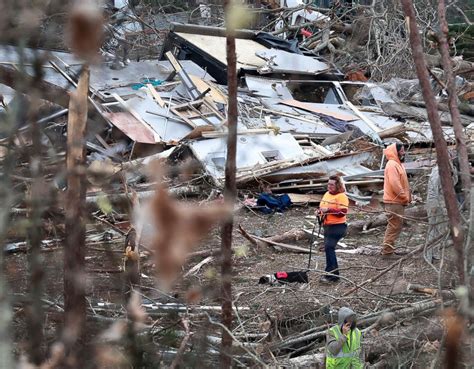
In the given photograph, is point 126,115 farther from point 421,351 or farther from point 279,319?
point 421,351

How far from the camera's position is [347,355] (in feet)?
18.5

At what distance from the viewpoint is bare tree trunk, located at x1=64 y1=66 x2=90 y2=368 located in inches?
68.5

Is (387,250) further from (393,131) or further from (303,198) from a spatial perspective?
(393,131)

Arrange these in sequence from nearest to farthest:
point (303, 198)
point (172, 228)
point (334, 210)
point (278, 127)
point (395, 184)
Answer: point (172, 228), point (334, 210), point (395, 184), point (303, 198), point (278, 127)

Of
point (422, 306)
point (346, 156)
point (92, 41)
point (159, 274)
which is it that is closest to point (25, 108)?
point (92, 41)

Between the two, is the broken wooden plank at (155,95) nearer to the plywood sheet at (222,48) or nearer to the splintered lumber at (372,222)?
the plywood sheet at (222,48)

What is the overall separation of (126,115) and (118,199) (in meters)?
11.6

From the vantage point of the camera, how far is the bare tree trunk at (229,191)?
253 centimetres

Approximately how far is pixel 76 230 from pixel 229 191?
0.74 metres

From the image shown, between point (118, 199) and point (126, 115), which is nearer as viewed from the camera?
point (118, 199)

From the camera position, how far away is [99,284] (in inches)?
172

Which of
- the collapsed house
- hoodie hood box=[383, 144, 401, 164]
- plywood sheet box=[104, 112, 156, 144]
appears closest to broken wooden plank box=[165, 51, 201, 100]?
the collapsed house

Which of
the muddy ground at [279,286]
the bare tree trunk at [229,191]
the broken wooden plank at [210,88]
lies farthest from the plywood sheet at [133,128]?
the bare tree trunk at [229,191]

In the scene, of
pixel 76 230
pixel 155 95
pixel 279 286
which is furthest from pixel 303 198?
pixel 76 230
